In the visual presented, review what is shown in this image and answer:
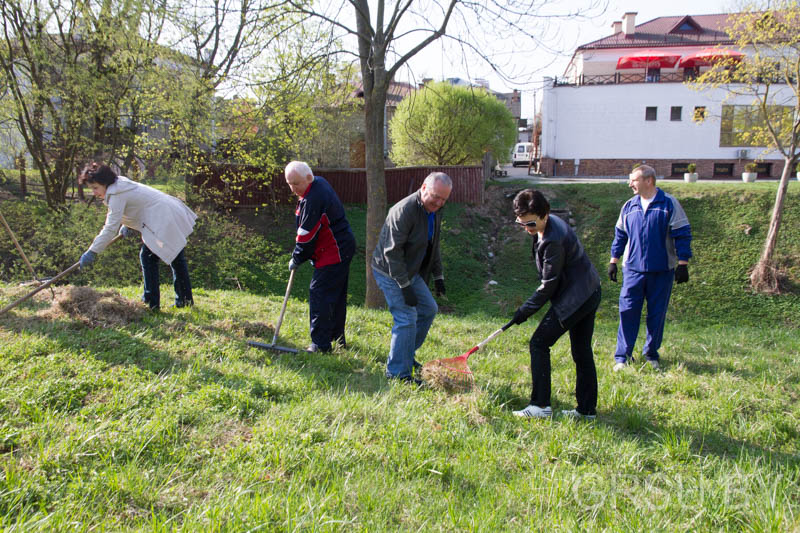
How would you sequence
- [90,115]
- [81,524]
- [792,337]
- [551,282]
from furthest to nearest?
[90,115] < [792,337] < [551,282] < [81,524]

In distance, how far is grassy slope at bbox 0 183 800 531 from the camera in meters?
2.40

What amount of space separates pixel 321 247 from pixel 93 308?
2550 millimetres

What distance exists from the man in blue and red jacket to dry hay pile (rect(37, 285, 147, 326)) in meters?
1.96

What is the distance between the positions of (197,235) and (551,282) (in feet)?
40.7

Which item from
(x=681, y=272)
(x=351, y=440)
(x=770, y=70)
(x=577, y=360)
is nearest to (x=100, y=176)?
(x=351, y=440)

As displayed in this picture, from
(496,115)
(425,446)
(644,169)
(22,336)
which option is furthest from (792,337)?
(496,115)

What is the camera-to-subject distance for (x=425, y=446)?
10.2ft

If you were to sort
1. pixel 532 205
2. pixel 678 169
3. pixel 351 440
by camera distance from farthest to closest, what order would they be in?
pixel 678 169
pixel 532 205
pixel 351 440

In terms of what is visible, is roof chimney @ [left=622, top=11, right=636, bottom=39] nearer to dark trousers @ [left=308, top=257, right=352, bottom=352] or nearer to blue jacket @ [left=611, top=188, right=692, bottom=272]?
blue jacket @ [left=611, top=188, right=692, bottom=272]

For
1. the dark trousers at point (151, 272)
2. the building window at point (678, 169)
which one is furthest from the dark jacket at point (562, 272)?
the building window at point (678, 169)

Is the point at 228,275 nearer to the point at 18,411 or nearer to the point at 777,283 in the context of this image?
the point at 18,411

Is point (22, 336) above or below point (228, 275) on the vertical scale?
above

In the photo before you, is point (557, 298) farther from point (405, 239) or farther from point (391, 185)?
point (391, 185)

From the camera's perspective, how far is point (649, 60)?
3069 cm
